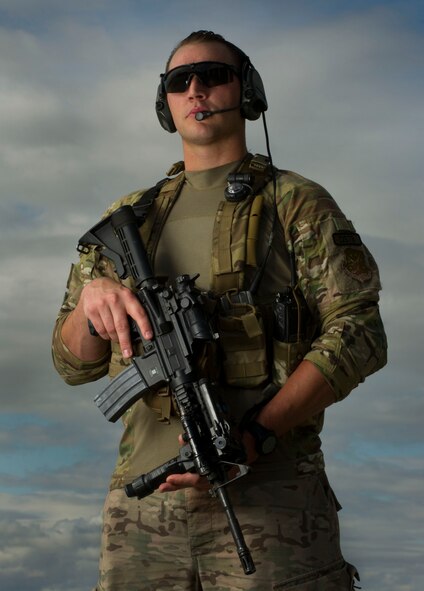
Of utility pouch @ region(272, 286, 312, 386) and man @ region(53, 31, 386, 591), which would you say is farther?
utility pouch @ region(272, 286, 312, 386)

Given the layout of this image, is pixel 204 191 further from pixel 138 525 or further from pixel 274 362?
pixel 138 525

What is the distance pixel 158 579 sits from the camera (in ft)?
14.5

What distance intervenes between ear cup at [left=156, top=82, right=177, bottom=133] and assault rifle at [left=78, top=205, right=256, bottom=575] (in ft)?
2.00

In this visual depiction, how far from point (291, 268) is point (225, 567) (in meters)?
1.27

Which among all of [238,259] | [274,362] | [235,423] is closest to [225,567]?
[235,423]

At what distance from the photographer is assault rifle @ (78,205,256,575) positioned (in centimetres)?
406

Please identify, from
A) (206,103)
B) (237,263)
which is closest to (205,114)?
(206,103)

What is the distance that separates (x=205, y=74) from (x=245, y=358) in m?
1.35

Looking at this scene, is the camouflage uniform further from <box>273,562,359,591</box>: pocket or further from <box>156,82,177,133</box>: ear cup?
<box>156,82,177,133</box>: ear cup

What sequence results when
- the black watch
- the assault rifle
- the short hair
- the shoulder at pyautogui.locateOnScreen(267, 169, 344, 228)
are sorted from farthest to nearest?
the short hair < the shoulder at pyautogui.locateOnScreen(267, 169, 344, 228) < the black watch < the assault rifle

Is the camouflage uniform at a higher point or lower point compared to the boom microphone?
lower

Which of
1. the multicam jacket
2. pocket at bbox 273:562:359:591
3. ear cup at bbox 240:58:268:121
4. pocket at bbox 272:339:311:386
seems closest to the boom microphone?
ear cup at bbox 240:58:268:121

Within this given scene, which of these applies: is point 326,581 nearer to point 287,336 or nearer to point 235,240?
point 287,336

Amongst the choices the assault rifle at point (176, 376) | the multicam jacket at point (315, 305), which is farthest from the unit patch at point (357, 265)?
the assault rifle at point (176, 376)
